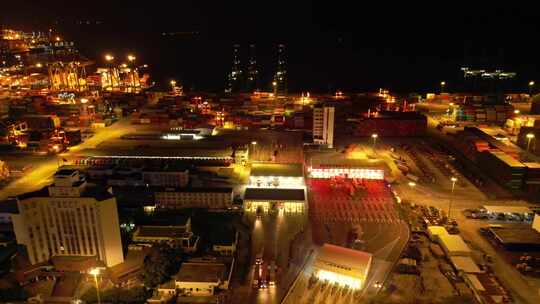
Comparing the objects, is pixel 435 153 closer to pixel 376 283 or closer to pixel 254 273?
pixel 376 283

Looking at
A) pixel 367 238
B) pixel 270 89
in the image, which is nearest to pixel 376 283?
pixel 367 238

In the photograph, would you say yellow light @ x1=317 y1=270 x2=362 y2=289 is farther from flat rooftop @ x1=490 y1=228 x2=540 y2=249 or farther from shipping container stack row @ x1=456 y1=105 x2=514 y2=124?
shipping container stack row @ x1=456 y1=105 x2=514 y2=124

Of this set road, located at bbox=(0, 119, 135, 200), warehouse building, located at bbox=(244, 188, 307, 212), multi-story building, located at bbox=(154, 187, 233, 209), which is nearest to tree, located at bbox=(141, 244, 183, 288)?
multi-story building, located at bbox=(154, 187, 233, 209)

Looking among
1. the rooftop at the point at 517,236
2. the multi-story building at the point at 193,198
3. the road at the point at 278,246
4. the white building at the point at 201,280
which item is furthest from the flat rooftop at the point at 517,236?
the multi-story building at the point at 193,198

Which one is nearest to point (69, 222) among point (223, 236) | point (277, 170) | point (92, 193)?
point (92, 193)

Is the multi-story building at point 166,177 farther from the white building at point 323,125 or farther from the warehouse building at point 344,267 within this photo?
the white building at point 323,125

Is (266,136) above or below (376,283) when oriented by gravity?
above

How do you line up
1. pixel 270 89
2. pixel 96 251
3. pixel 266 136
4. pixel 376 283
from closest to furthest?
pixel 376 283, pixel 96 251, pixel 266 136, pixel 270 89

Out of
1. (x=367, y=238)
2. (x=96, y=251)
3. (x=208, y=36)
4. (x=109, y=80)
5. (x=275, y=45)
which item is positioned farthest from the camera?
(x=208, y=36)
